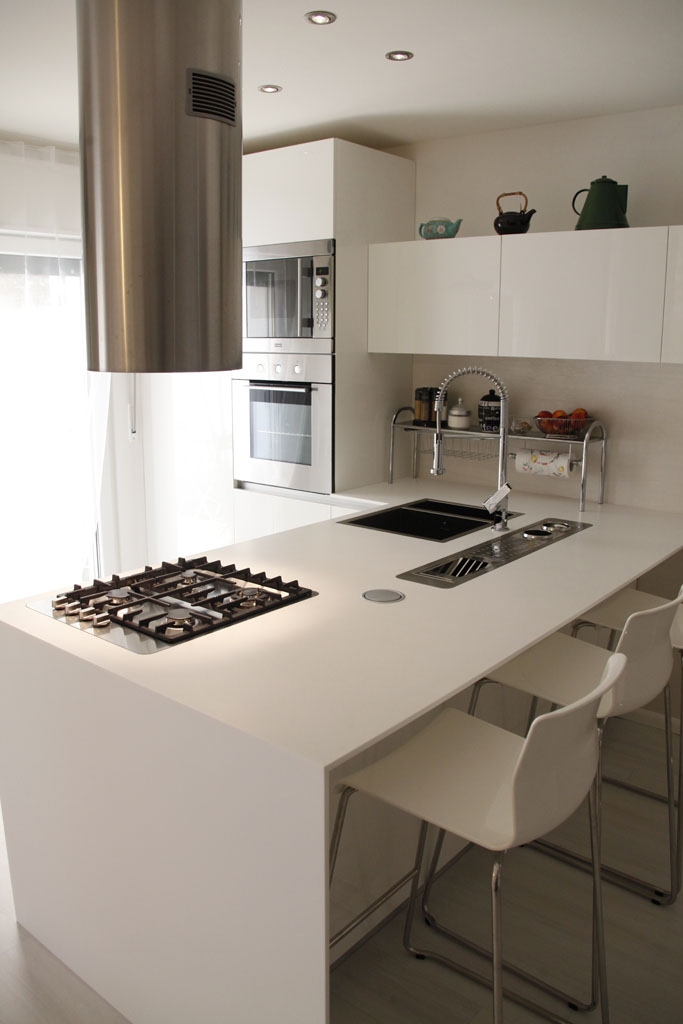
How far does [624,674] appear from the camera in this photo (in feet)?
6.68

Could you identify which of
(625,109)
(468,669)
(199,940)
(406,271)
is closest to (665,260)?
(625,109)

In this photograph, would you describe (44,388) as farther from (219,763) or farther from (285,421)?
(219,763)

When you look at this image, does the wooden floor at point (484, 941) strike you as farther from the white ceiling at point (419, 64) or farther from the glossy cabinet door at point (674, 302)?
the white ceiling at point (419, 64)

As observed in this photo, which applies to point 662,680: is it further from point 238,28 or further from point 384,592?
point 238,28

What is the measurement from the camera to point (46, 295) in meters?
4.03

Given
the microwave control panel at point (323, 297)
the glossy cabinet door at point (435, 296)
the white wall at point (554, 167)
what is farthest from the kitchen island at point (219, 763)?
the white wall at point (554, 167)

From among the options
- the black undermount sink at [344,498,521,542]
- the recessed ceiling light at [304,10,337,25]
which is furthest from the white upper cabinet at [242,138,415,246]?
the black undermount sink at [344,498,521,542]

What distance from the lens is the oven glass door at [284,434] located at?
3732 mm

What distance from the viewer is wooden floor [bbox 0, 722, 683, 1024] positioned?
2.04 meters

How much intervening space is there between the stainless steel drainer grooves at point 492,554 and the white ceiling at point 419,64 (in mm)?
1536

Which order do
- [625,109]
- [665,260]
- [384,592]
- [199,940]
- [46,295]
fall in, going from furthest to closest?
[46,295]
[625,109]
[665,260]
[384,592]
[199,940]

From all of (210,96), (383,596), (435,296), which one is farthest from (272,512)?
(210,96)

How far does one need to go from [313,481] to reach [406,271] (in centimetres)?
99

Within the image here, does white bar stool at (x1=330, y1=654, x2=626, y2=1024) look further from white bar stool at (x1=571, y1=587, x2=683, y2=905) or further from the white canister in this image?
the white canister
